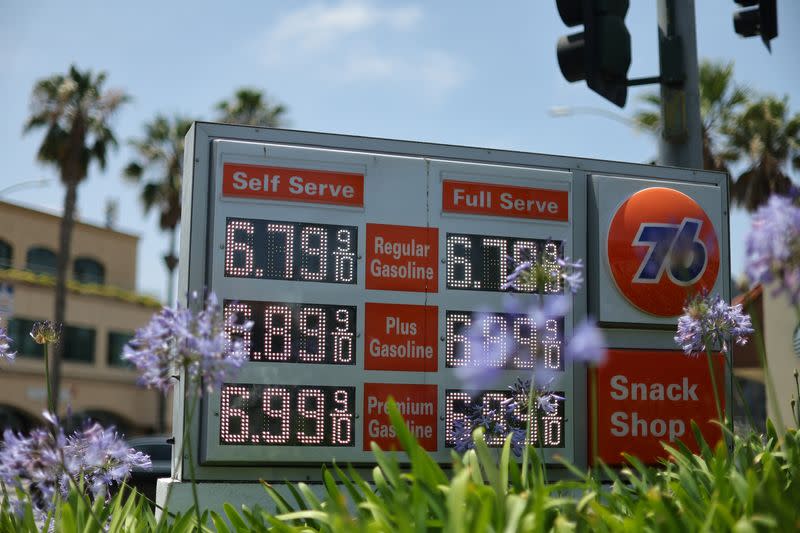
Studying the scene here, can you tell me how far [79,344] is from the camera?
44.8 meters

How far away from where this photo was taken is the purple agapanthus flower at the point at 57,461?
4.32 m

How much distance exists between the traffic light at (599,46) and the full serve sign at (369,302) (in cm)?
87

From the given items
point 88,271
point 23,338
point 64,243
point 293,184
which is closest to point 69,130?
point 64,243

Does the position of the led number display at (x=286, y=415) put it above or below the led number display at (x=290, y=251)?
below

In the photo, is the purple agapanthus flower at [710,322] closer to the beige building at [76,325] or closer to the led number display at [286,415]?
the led number display at [286,415]

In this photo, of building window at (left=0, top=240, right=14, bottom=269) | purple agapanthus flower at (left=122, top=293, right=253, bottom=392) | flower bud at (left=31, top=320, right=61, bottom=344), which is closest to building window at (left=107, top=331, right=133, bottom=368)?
building window at (left=0, top=240, right=14, bottom=269)

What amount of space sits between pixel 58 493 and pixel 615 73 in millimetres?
4648

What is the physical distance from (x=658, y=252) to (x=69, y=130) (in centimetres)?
3072

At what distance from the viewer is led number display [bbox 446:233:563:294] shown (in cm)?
698

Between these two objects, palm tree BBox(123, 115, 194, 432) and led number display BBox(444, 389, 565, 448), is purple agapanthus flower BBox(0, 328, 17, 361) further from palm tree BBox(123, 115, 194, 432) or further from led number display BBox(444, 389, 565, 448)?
palm tree BBox(123, 115, 194, 432)

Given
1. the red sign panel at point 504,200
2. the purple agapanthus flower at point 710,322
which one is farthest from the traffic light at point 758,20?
the purple agapanthus flower at point 710,322

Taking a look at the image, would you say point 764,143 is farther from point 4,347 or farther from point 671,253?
point 4,347

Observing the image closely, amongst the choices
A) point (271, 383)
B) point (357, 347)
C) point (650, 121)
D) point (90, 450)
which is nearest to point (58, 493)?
point (90, 450)

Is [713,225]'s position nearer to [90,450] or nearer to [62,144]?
[90,450]
